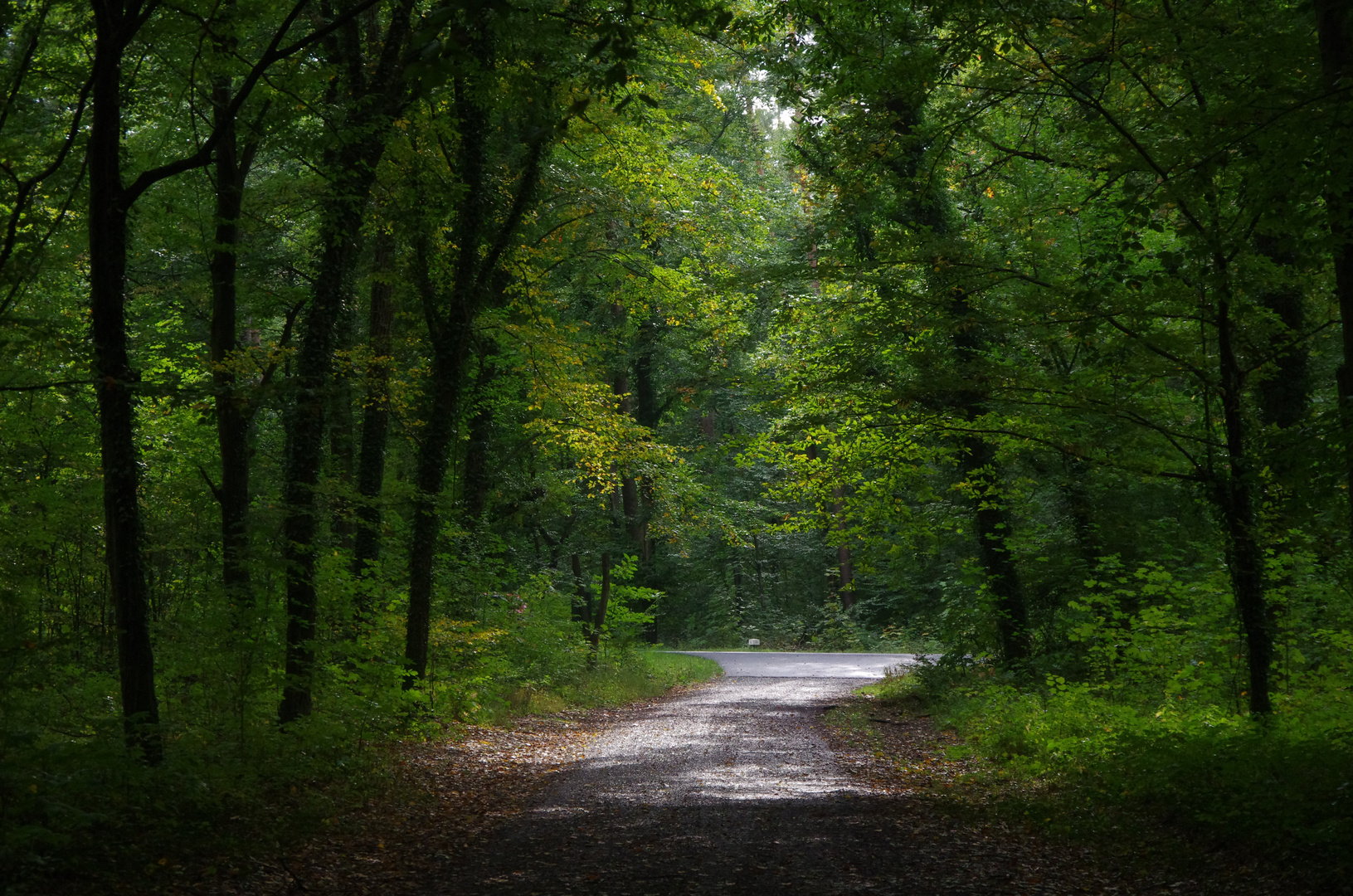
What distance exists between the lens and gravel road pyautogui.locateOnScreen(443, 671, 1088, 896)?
5.99 m

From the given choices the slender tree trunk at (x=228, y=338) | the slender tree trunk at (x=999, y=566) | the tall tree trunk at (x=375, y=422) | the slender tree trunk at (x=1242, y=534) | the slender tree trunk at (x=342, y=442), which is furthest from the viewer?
the slender tree trunk at (x=999, y=566)

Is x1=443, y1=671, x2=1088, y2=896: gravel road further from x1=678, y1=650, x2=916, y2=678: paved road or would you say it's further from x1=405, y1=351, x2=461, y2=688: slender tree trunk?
x1=678, y1=650, x2=916, y2=678: paved road

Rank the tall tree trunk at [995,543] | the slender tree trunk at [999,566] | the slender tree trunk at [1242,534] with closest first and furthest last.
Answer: the slender tree trunk at [1242,534] → the tall tree trunk at [995,543] → the slender tree trunk at [999,566]

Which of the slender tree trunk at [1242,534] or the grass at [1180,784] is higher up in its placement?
the slender tree trunk at [1242,534]

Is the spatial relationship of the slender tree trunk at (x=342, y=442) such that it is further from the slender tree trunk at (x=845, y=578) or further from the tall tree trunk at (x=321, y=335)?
the slender tree trunk at (x=845, y=578)

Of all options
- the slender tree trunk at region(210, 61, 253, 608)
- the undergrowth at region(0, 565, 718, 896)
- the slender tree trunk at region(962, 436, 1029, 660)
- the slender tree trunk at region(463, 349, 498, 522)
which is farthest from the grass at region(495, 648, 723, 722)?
the slender tree trunk at region(962, 436, 1029, 660)

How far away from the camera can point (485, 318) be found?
15789mm

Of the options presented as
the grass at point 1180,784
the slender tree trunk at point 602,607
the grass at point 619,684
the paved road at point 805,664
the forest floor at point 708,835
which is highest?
the slender tree trunk at point 602,607

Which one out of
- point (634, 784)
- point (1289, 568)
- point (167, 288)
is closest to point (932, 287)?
point (1289, 568)

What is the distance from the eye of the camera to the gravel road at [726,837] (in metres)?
5.99

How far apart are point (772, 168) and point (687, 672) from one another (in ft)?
66.3

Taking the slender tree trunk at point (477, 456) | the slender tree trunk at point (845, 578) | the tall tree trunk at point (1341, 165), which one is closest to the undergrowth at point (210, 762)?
the slender tree trunk at point (477, 456)

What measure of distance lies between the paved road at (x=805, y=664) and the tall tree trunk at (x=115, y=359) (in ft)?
53.9

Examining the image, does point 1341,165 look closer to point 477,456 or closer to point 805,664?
point 477,456
